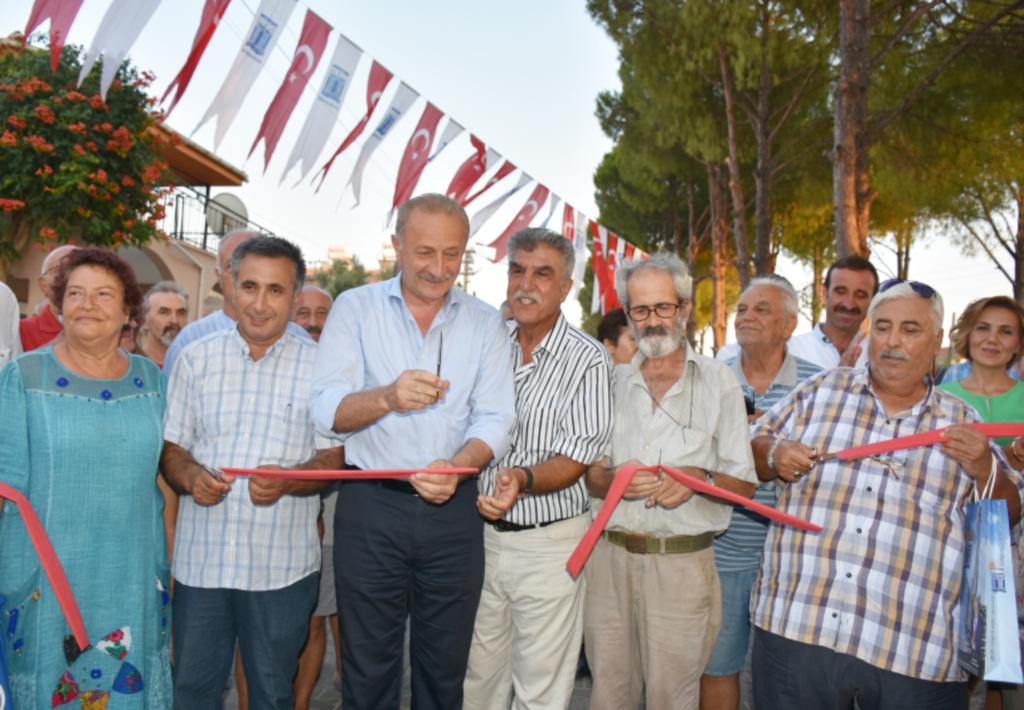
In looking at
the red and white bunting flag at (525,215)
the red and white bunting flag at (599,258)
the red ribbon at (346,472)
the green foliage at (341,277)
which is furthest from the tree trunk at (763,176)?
the green foliage at (341,277)

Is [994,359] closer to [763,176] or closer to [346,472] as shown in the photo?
[346,472]

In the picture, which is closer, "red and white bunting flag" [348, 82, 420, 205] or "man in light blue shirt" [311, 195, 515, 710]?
"man in light blue shirt" [311, 195, 515, 710]

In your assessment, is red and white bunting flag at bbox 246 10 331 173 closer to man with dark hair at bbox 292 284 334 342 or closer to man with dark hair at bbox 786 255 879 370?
man with dark hair at bbox 292 284 334 342

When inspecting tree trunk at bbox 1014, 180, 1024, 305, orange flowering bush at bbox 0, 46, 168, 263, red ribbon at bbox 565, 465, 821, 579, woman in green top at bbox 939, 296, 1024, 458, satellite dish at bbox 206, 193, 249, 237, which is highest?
tree trunk at bbox 1014, 180, 1024, 305

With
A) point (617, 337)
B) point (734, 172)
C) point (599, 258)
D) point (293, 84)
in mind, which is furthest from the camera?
point (734, 172)

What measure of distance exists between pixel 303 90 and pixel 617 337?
2.94 meters

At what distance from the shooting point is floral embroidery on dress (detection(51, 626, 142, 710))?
2.86 metres

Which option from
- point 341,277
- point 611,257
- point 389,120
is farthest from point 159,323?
point 341,277

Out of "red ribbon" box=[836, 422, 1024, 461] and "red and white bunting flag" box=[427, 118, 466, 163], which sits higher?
"red and white bunting flag" box=[427, 118, 466, 163]

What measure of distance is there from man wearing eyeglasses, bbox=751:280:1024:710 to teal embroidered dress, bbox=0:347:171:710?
2.30 meters

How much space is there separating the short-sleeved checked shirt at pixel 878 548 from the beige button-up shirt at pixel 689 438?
0.95 feet

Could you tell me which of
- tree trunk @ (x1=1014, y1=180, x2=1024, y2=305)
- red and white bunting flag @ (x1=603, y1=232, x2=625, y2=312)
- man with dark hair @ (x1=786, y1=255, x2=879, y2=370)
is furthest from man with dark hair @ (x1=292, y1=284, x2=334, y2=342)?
tree trunk @ (x1=1014, y1=180, x2=1024, y2=305)

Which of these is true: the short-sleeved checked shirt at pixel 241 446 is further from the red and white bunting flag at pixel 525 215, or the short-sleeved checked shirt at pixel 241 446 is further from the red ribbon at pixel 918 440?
the red and white bunting flag at pixel 525 215

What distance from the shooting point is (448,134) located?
24.3ft
